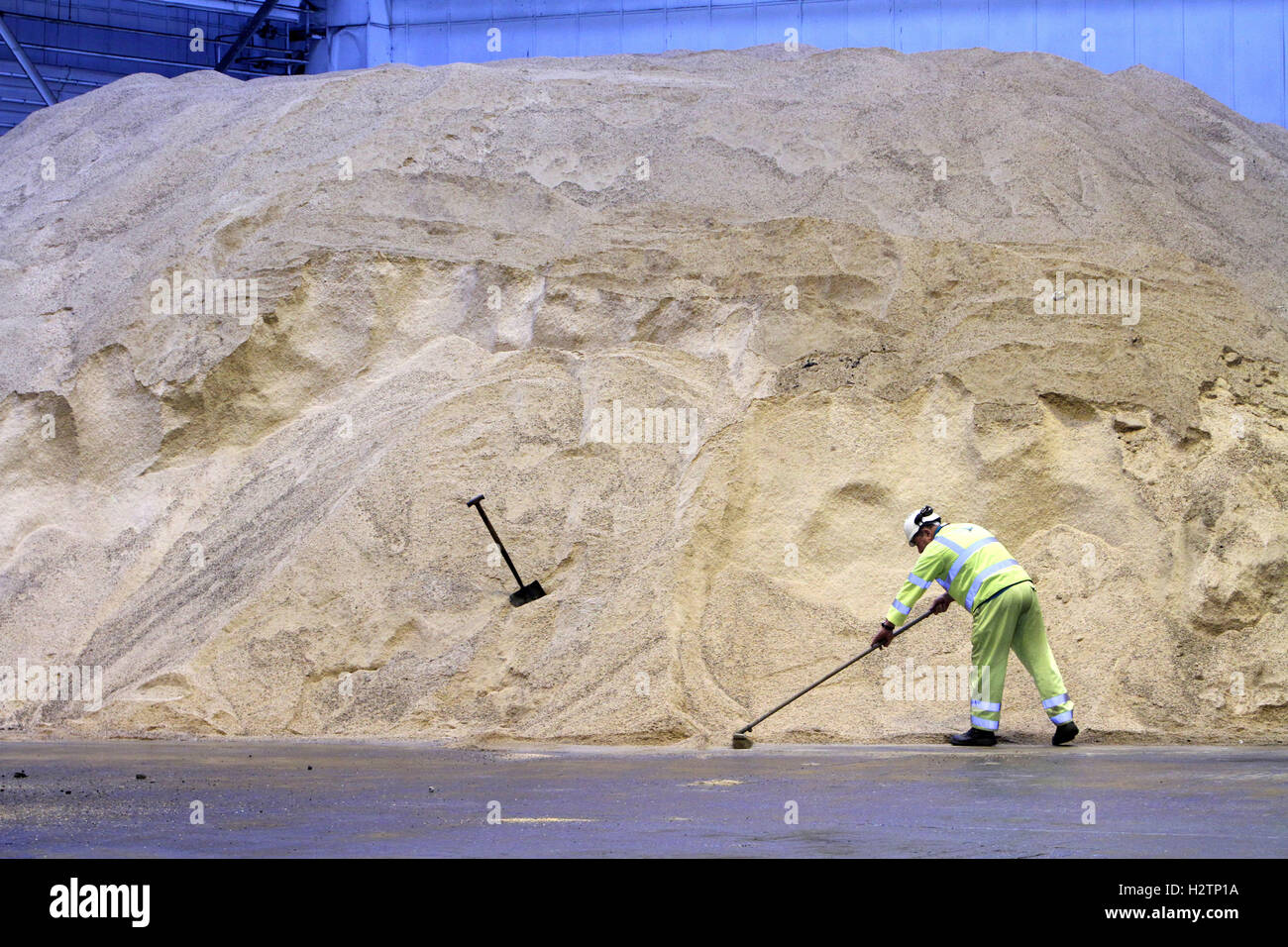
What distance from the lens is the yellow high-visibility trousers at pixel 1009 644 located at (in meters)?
8.88

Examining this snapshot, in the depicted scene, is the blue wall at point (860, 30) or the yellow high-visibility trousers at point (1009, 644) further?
the blue wall at point (860, 30)

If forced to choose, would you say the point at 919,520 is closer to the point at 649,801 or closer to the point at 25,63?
the point at 649,801

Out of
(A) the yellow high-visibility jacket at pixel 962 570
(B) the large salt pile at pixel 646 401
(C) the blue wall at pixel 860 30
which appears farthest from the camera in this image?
(C) the blue wall at pixel 860 30

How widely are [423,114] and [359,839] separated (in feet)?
43.2

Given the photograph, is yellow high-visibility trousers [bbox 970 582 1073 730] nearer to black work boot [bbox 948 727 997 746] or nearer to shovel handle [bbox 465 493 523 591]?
black work boot [bbox 948 727 997 746]

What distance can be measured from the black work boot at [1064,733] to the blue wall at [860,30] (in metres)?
13.4

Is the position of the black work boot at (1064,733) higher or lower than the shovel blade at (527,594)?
lower

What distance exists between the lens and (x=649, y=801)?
5.61m

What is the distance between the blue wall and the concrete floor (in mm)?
13664

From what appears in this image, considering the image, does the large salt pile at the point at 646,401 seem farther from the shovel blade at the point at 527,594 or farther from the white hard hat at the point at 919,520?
the white hard hat at the point at 919,520

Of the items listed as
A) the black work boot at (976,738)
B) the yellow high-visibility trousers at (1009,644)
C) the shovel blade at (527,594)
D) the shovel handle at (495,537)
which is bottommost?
the black work boot at (976,738)

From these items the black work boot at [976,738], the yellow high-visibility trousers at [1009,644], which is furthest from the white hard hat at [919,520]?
the black work boot at [976,738]

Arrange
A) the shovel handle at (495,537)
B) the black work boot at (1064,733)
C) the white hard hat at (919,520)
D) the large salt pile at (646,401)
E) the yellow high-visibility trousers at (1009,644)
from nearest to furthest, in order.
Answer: the black work boot at (1064,733)
the yellow high-visibility trousers at (1009,644)
the white hard hat at (919,520)
the large salt pile at (646,401)
the shovel handle at (495,537)

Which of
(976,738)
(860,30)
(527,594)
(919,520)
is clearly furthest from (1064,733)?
(860,30)
